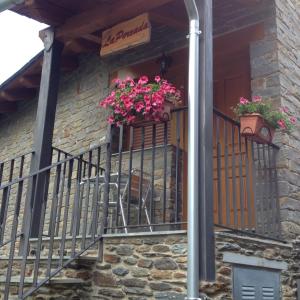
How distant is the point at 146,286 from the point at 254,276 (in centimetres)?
91

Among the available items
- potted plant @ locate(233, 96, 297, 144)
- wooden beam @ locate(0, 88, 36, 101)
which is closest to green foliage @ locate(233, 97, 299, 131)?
potted plant @ locate(233, 96, 297, 144)

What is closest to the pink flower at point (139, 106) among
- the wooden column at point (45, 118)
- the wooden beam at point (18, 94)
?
the wooden column at point (45, 118)

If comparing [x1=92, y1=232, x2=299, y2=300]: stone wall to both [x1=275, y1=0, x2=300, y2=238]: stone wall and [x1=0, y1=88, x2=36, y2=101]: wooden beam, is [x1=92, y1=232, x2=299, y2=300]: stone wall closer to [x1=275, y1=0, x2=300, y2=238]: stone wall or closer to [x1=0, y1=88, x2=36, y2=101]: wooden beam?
[x1=275, y1=0, x2=300, y2=238]: stone wall

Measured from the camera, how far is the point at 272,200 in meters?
4.42

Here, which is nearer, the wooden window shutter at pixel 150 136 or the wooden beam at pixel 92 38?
the wooden window shutter at pixel 150 136

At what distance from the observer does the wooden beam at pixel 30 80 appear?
7688 millimetres

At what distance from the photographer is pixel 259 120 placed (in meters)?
4.27

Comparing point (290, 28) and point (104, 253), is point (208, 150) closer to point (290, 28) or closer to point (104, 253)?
point (104, 253)

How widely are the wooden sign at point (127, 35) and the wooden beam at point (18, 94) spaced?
10.9 ft

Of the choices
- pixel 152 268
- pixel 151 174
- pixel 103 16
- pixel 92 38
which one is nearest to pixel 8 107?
pixel 92 38

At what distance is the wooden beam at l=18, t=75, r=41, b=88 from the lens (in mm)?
7688

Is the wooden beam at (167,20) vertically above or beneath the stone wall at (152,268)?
above

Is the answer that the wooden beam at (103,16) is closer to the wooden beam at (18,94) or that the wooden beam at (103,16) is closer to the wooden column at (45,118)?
the wooden column at (45,118)

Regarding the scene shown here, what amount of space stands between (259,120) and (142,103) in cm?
106
